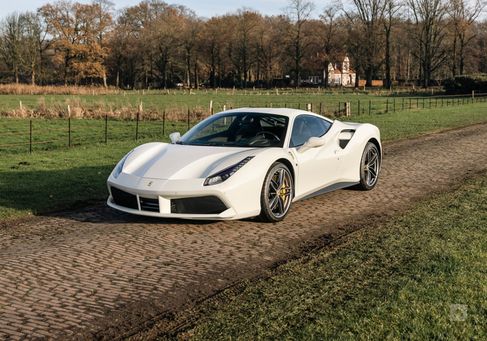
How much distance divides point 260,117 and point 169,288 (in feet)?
12.1

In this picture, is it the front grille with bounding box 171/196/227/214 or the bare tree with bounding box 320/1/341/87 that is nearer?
the front grille with bounding box 171/196/227/214

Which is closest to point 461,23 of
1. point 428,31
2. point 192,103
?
point 428,31

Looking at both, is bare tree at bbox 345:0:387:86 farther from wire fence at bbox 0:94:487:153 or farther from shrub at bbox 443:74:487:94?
wire fence at bbox 0:94:487:153

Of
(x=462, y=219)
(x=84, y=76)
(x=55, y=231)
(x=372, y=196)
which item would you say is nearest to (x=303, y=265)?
(x=462, y=219)

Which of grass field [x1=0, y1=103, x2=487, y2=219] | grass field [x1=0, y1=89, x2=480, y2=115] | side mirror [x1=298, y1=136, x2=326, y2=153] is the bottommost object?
grass field [x1=0, y1=103, x2=487, y2=219]

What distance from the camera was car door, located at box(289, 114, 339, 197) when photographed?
7246 millimetres

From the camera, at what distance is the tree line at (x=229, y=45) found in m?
90.3

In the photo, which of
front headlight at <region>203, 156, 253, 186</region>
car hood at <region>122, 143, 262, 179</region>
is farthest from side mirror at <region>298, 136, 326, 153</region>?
front headlight at <region>203, 156, 253, 186</region>

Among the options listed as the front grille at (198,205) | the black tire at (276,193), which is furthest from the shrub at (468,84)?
the front grille at (198,205)

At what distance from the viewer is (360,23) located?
96312 mm

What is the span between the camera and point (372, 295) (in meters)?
4.28

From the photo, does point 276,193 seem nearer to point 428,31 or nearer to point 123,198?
point 123,198

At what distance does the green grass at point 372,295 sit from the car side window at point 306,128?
178cm

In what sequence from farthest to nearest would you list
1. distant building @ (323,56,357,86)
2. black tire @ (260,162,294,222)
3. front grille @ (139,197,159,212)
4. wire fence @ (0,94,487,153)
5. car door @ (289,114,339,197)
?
distant building @ (323,56,357,86) → wire fence @ (0,94,487,153) → car door @ (289,114,339,197) → black tire @ (260,162,294,222) → front grille @ (139,197,159,212)
